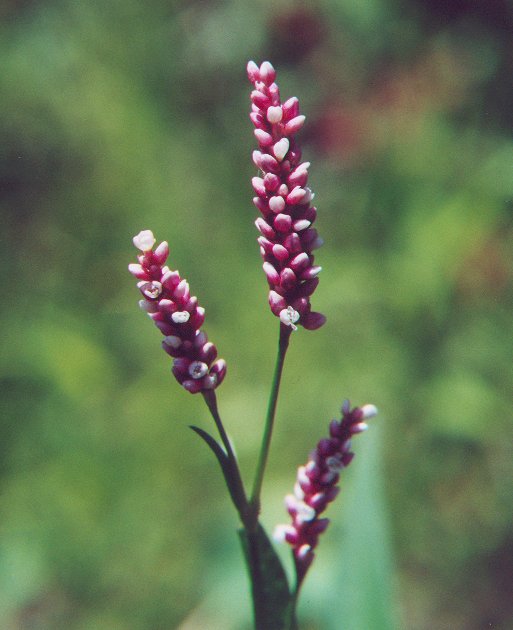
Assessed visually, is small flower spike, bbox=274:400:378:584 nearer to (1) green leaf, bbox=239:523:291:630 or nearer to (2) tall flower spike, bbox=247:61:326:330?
(1) green leaf, bbox=239:523:291:630

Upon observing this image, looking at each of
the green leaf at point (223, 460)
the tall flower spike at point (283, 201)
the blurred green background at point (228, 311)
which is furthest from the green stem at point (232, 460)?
the blurred green background at point (228, 311)

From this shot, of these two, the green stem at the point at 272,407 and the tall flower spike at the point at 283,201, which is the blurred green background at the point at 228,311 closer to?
the green stem at the point at 272,407

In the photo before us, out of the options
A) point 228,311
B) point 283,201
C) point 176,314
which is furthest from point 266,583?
point 228,311

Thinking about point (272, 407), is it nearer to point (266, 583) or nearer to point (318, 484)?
point (318, 484)

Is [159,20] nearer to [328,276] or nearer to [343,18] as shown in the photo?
[343,18]

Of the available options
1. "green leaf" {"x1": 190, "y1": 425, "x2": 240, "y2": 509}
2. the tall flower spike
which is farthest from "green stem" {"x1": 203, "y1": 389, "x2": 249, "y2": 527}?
the tall flower spike

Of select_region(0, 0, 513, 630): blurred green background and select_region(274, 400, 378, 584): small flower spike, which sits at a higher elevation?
select_region(0, 0, 513, 630): blurred green background

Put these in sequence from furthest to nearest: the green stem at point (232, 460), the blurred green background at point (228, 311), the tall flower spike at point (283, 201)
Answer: the blurred green background at point (228, 311)
the green stem at point (232, 460)
the tall flower spike at point (283, 201)
